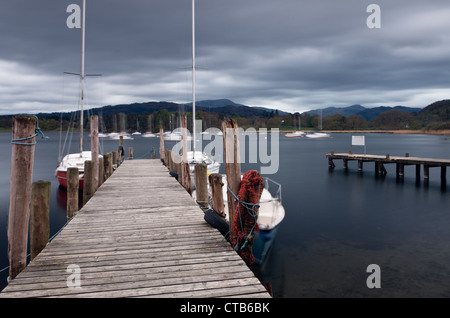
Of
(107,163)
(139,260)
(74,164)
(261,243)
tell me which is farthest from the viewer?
(74,164)

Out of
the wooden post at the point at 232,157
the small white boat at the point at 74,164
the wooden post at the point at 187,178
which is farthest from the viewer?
the small white boat at the point at 74,164

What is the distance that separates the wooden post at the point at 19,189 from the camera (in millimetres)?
5996

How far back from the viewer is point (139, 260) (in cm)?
584

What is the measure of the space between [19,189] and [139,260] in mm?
2389

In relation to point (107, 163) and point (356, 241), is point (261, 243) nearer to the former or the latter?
point (356, 241)

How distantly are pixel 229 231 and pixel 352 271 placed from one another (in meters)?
6.06

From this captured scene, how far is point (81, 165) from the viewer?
20859 millimetres

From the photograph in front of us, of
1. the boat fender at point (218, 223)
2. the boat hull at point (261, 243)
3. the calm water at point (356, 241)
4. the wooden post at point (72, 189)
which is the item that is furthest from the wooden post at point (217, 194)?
the wooden post at point (72, 189)

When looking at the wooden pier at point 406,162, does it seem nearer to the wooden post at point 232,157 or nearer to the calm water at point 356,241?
the calm water at point 356,241

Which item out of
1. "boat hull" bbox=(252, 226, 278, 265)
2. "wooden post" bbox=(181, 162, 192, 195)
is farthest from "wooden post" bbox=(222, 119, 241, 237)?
"wooden post" bbox=(181, 162, 192, 195)

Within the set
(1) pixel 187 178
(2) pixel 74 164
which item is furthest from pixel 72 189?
(2) pixel 74 164

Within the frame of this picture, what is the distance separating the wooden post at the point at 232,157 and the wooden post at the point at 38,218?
3.61m
